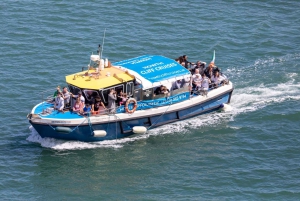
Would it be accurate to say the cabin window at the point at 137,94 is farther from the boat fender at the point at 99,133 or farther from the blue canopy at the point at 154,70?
the boat fender at the point at 99,133

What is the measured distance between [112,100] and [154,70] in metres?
3.60

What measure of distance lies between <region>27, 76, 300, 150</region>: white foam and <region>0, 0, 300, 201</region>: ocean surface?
0.21 feet

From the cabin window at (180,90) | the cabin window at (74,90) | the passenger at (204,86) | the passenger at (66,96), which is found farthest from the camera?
the passenger at (204,86)

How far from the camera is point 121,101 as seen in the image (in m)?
40.7

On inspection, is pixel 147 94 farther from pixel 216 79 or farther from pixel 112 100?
pixel 216 79

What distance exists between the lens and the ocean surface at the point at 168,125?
122 ft

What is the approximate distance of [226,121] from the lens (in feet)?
143

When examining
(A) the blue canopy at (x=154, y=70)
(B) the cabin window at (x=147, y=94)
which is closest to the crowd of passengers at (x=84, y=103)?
(B) the cabin window at (x=147, y=94)

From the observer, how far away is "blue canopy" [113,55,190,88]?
41.4m

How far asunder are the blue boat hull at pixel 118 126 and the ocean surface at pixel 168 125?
478mm

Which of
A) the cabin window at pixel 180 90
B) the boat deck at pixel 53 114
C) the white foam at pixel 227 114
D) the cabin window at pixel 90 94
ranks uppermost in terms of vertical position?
the cabin window at pixel 90 94

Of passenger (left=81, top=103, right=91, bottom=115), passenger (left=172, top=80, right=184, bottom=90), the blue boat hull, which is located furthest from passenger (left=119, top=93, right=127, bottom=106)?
passenger (left=172, top=80, right=184, bottom=90)

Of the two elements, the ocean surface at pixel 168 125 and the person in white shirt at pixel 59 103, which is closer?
the ocean surface at pixel 168 125

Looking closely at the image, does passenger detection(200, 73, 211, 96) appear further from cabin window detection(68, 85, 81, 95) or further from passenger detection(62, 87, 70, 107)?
passenger detection(62, 87, 70, 107)
